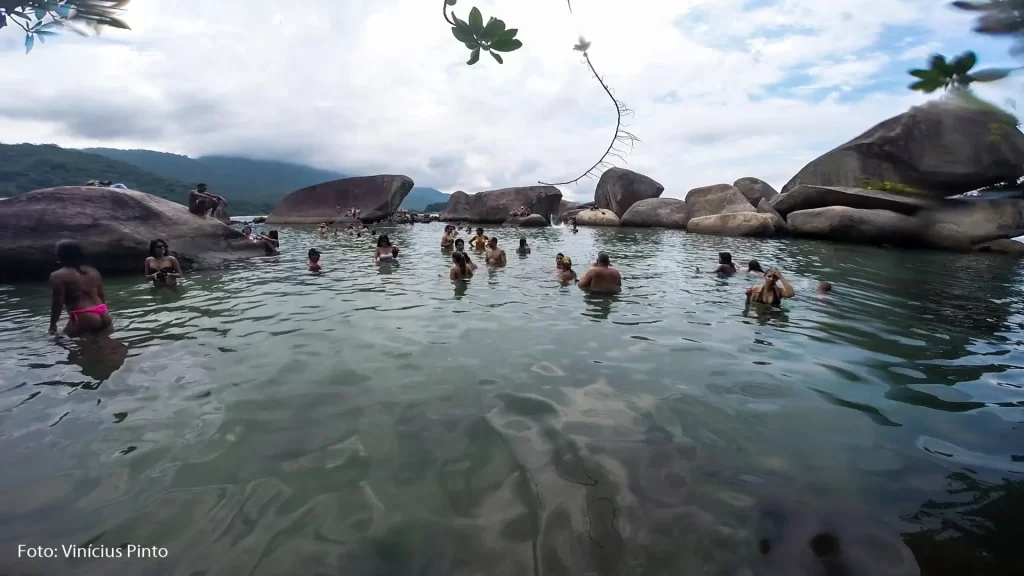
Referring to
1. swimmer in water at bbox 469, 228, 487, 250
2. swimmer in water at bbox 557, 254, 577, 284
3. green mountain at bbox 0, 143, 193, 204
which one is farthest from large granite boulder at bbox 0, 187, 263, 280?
green mountain at bbox 0, 143, 193, 204

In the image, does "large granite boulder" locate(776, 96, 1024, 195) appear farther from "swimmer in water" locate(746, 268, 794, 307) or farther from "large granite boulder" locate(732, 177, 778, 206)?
"large granite boulder" locate(732, 177, 778, 206)

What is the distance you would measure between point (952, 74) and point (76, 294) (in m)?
8.92

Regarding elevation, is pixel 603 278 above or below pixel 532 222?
below

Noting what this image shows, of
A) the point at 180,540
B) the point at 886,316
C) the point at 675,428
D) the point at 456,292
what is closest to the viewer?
the point at 180,540

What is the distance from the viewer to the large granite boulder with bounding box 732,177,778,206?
35.2m

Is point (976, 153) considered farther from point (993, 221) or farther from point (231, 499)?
point (231, 499)

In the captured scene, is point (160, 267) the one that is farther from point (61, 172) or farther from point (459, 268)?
point (61, 172)

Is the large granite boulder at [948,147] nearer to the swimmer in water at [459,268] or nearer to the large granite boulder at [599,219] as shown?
the swimmer in water at [459,268]

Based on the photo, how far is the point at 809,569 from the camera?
7.76 feet

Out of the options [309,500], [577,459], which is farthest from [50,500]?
[577,459]

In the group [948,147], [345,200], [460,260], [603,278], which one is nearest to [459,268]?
[460,260]

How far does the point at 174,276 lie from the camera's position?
10305 mm

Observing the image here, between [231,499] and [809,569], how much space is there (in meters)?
3.32

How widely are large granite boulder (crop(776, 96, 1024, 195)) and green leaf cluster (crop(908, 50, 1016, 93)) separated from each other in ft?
0.24
